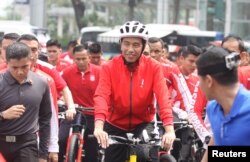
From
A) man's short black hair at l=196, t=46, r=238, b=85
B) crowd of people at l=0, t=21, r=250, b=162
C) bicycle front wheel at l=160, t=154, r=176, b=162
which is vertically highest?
man's short black hair at l=196, t=46, r=238, b=85

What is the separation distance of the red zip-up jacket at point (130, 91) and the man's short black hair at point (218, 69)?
8.50 ft

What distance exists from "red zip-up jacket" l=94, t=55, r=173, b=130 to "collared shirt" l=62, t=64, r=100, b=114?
3657mm

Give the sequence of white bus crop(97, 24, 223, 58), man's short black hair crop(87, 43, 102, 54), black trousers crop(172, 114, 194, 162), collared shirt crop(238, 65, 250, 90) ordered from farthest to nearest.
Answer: white bus crop(97, 24, 223, 58) → man's short black hair crop(87, 43, 102, 54) → black trousers crop(172, 114, 194, 162) → collared shirt crop(238, 65, 250, 90)

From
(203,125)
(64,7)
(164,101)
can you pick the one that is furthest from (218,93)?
(64,7)

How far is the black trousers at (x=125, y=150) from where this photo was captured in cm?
735

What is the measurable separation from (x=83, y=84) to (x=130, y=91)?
394cm

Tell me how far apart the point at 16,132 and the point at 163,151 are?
161 centimetres

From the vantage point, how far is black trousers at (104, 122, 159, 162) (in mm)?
7352

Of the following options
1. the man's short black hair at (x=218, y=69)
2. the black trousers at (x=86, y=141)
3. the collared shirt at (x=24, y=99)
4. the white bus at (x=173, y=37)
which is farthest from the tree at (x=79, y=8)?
the man's short black hair at (x=218, y=69)

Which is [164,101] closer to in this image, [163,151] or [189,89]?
[163,151]

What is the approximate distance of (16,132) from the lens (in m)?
7.16

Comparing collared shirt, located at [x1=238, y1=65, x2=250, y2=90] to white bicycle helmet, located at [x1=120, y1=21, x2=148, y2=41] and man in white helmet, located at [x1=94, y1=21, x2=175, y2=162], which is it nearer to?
man in white helmet, located at [x1=94, y1=21, x2=175, y2=162]

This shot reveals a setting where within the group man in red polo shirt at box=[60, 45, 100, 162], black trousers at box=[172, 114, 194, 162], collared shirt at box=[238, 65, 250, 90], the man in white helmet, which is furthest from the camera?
man in red polo shirt at box=[60, 45, 100, 162]

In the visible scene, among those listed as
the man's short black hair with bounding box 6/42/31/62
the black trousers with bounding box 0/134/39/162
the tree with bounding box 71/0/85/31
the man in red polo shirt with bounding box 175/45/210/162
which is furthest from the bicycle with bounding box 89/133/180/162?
the tree with bounding box 71/0/85/31
